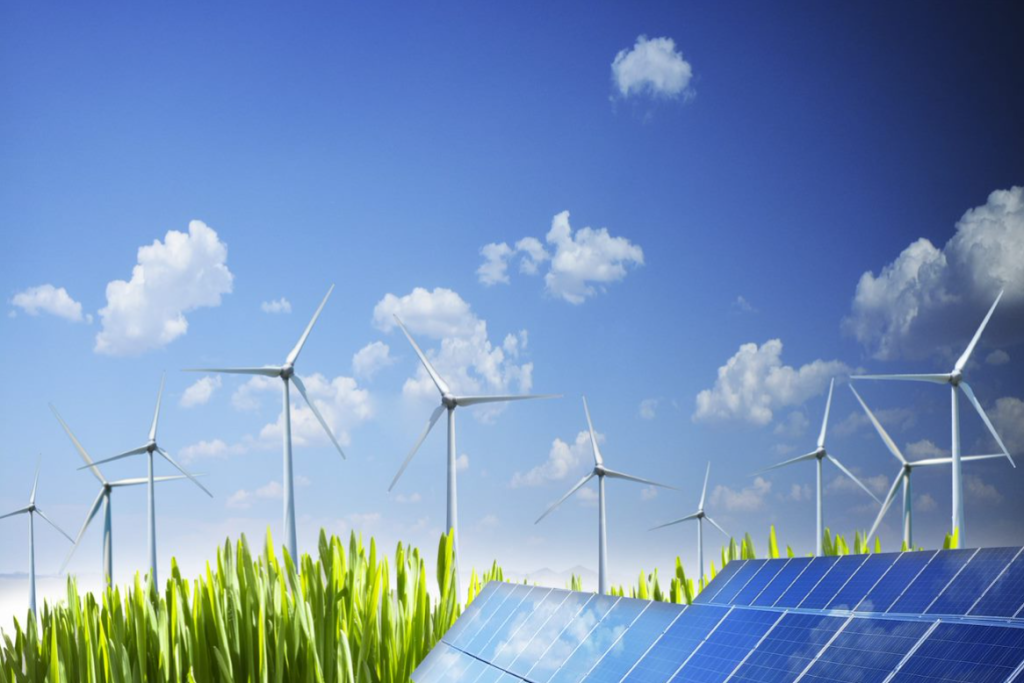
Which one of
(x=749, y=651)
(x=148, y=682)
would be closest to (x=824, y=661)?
(x=749, y=651)

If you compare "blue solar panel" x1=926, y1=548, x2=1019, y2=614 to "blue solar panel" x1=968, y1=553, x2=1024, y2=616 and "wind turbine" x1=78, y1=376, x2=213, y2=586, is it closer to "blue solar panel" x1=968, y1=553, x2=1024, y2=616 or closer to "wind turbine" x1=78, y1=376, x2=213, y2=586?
"blue solar panel" x1=968, y1=553, x2=1024, y2=616

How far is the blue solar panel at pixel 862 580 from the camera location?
7168 millimetres

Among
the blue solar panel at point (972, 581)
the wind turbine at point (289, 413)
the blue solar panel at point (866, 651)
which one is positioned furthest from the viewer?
the wind turbine at point (289, 413)

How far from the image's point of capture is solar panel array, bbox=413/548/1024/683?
18.6 feet

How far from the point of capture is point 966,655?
5398 millimetres

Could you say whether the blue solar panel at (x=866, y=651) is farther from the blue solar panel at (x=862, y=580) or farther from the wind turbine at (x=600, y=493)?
the wind turbine at (x=600, y=493)

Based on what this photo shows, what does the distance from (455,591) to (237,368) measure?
1191 centimetres

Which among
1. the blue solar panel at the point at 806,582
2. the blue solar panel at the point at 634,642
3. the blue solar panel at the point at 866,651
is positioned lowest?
the blue solar panel at the point at 634,642

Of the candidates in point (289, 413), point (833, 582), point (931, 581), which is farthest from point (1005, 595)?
point (289, 413)

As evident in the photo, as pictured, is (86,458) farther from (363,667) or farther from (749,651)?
(749,651)

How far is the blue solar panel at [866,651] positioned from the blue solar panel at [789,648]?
107mm

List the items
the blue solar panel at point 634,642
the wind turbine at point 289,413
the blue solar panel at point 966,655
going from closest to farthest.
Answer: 1. the blue solar panel at point 966,655
2. the blue solar panel at point 634,642
3. the wind turbine at point 289,413

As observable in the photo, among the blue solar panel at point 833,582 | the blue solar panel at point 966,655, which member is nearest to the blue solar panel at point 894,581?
the blue solar panel at point 833,582

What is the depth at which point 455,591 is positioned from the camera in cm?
1130
